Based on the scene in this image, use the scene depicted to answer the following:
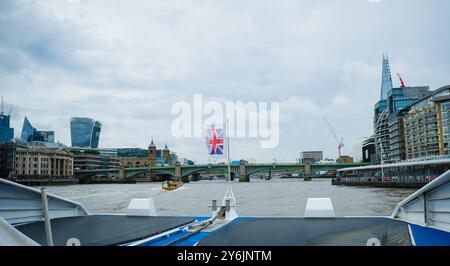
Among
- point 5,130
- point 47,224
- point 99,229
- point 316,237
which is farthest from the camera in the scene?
point 99,229

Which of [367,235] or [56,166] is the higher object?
[56,166]

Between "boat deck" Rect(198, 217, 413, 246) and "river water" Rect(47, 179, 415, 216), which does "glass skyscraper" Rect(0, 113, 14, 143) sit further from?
"river water" Rect(47, 179, 415, 216)

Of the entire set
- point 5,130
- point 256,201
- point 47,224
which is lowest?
point 256,201

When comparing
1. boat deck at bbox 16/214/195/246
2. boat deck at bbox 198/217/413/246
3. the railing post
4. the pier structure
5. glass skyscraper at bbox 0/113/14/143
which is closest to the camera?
the railing post

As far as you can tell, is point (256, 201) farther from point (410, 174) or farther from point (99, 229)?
point (410, 174)

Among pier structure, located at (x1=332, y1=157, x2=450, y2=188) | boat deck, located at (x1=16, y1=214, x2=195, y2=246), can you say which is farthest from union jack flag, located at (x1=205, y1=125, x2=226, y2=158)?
pier structure, located at (x1=332, y1=157, x2=450, y2=188)

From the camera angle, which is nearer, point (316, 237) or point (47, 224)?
point (47, 224)

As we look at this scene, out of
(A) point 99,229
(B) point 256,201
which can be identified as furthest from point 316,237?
(B) point 256,201

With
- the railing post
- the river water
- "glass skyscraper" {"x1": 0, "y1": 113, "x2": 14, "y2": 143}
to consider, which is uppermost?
"glass skyscraper" {"x1": 0, "y1": 113, "x2": 14, "y2": 143}
